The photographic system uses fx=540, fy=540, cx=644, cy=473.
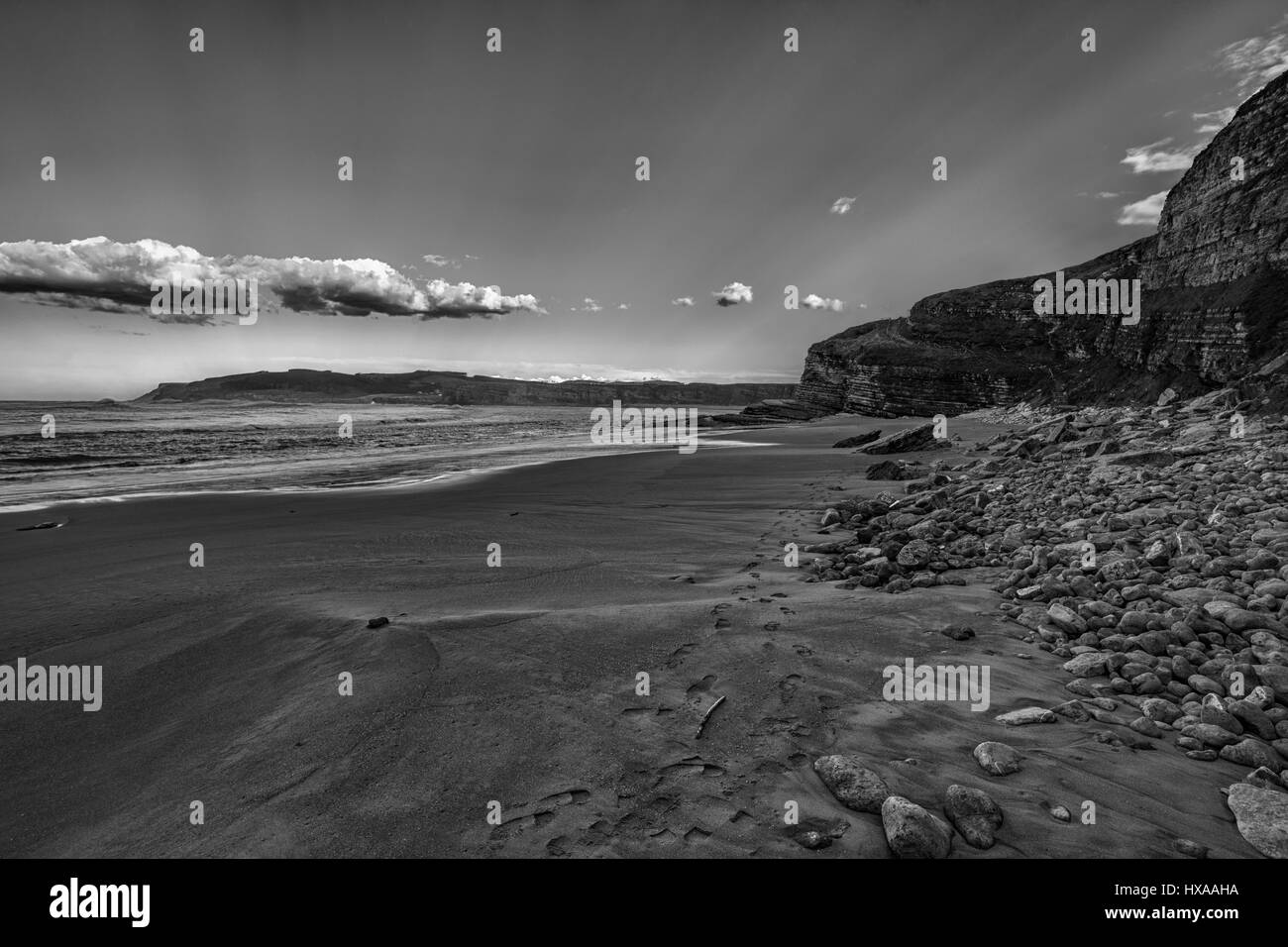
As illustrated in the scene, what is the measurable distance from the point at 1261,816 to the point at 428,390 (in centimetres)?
15371

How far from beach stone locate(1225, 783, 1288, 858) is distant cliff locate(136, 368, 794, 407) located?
11068 cm

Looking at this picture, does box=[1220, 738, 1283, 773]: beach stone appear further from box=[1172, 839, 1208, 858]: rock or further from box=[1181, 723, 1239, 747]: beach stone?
box=[1172, 839, 1208, 858]: rock

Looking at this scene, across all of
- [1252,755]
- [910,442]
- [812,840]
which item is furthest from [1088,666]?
[910,442]

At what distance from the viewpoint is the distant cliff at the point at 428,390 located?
116312mm

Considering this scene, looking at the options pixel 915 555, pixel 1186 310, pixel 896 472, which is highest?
pixel 1186 310

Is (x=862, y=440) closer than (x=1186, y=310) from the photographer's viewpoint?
No

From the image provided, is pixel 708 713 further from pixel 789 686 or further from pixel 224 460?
pixel 224 460

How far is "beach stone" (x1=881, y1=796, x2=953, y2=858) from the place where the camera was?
2.01m

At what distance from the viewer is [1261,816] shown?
7.13ft

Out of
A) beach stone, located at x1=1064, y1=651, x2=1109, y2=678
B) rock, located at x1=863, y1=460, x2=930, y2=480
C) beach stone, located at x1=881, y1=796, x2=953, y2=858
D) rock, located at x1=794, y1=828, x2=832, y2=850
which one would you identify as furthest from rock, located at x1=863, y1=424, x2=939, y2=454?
rock, located at x1=794, y1=828, x2=832, y2=850

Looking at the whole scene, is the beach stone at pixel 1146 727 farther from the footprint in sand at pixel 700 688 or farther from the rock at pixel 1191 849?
the footprint in sand at pixel 700 688

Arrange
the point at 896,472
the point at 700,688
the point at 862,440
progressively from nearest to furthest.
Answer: the point at 700,688 < the point at 896,472 < the point at 862,440
